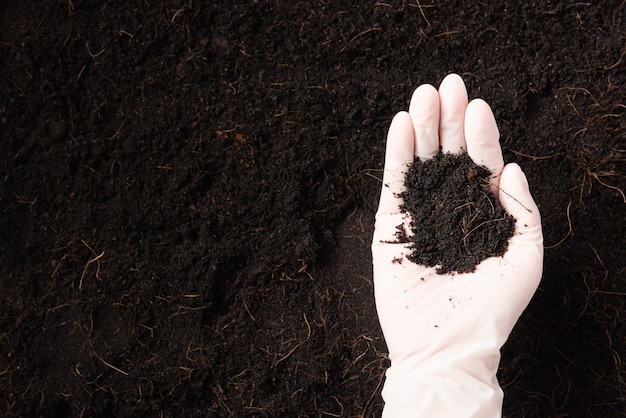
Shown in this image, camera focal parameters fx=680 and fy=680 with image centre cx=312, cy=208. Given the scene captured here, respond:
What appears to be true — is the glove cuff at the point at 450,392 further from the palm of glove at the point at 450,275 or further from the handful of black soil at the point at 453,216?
the handful of black soil at the point at 453,216

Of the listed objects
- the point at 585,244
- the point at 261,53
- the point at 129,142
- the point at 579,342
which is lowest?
the point at 579,342

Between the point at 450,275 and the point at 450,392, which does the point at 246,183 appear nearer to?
the point at 450,275

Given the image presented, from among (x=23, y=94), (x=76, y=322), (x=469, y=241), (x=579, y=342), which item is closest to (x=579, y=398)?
(x=579, y=342)

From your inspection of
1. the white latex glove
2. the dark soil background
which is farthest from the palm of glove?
the dark soil background

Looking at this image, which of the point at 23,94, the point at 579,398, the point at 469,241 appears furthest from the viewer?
the point at 23,94

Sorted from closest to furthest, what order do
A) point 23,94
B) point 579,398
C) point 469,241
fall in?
point 469,241 → point 579,398 → point 23,94

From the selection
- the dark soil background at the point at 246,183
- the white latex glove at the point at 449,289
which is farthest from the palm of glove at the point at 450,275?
the dark soil background at the point at 246,183

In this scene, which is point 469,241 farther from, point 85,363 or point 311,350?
point 85,363
